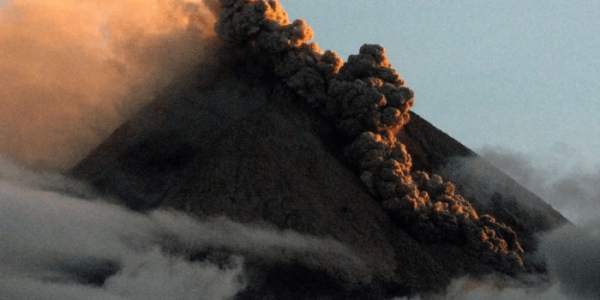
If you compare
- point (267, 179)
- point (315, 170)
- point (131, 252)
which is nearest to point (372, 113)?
point (315, 170)

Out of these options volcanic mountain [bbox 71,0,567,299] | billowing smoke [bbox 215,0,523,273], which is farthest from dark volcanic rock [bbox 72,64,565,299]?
billowing smoke [bbox 215,0,523,273]

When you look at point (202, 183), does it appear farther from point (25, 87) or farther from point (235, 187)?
Result: point (25, 87)

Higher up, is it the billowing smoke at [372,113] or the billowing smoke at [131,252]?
the billowing smoke at [372,113]

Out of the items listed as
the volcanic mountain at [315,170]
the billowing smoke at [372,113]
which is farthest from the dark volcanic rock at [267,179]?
the billowing smoke at [372,113]

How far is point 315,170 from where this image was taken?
81500 mm

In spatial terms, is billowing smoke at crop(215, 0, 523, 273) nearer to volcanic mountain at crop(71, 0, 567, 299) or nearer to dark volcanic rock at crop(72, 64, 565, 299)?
volcanic mountain at crop(71, 0, 567, 299)

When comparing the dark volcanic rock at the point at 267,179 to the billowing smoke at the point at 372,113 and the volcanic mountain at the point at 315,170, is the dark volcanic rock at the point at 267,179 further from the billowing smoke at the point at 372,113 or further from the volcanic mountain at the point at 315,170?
the billowing smoke at the point at 372,113

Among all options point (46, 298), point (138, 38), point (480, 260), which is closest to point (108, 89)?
point (138, 38)

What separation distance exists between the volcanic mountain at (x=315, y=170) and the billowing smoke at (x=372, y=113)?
0.30ft

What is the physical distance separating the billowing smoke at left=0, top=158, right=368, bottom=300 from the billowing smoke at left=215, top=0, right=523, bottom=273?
7296 millimetres

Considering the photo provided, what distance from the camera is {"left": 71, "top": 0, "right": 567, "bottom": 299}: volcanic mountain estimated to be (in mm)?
76938

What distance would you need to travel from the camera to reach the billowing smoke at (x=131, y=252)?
72.1m

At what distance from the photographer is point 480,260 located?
81.2 m

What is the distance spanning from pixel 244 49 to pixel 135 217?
53.8 feet
